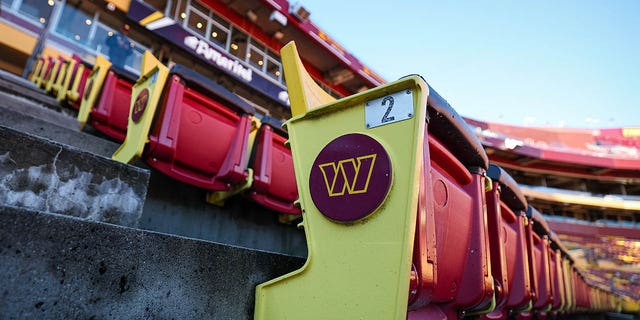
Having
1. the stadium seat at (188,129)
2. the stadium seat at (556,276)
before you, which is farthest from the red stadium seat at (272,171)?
the stadium seat at (556,276)

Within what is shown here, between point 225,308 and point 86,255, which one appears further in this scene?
point 225,308

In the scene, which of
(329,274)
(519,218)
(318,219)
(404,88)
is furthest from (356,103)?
(519,218)

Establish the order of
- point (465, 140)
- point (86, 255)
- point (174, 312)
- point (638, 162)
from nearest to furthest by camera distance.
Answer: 1. point (86, 255)
2. point (174, 312)
3. point (465, 140)
4. point (638, 162)

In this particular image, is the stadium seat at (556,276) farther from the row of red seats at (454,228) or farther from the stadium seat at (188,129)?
the stadium seat at (188,129)

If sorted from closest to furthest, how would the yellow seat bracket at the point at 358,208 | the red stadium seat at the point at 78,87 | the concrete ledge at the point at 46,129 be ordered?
the yellow seat bracket at the point at 358,208, the concrete ledge at the point at 46,129, the red stadium seat at the point at 78,87

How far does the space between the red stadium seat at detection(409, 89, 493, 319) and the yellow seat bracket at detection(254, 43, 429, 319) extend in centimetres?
8

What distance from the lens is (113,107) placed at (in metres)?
2.53

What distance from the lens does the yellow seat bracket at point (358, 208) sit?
2.34ft

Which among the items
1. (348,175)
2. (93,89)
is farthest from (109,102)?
(348,175)

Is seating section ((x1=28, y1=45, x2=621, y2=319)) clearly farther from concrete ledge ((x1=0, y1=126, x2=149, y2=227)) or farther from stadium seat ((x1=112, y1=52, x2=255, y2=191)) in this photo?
concrete ledge ((x1=0, y1=126, x2=149, y2=227))

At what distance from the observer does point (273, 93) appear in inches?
403

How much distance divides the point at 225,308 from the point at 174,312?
13 centimetres

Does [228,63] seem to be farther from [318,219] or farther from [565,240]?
[565,240]

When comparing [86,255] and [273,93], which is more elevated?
[273,93]
